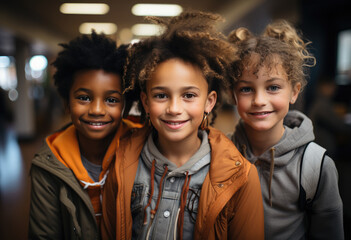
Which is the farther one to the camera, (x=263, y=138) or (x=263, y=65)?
(x=263, y=138)

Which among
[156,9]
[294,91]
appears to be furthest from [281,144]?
[156,9]

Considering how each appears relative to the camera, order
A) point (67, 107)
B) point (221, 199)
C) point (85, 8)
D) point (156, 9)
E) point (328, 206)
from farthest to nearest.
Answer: point (156, 9) < point (85, 8) < point (67, 107) < point (328, 206) < point (221, 199)

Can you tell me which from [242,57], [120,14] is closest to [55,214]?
[242,57]

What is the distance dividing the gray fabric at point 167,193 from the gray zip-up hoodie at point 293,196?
1.02 ft

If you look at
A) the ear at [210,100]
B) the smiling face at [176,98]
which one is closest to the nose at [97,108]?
the smiling face at [176,98]

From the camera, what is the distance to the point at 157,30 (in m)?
1.14

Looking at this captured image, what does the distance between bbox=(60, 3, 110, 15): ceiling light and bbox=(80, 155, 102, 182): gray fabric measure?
410 centimetres

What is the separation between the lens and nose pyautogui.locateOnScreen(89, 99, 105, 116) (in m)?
1.14

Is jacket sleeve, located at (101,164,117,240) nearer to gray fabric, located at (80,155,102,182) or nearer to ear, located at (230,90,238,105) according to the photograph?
gray fabric, located at (80,155,102,182)

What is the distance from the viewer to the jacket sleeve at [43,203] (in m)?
1.16

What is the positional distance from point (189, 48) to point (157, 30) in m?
0.22

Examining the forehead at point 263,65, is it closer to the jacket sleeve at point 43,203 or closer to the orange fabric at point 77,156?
the orange fabric at point 77,156

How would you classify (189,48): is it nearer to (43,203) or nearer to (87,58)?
(87,58)

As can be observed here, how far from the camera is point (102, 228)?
1.13m
